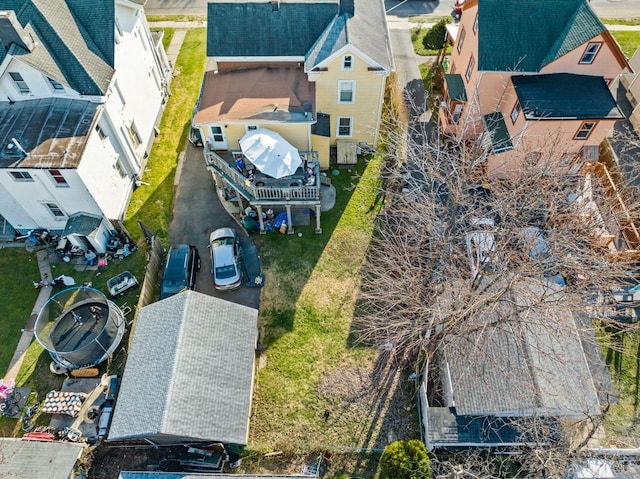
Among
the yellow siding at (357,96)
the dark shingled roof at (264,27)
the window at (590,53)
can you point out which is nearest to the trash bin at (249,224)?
the yellow siding at (357,96)

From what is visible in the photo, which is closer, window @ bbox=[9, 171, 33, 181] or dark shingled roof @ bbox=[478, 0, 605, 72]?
window @ bbox=[9, 171, 33, 181]

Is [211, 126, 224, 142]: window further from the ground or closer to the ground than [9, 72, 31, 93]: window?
closer to the ground

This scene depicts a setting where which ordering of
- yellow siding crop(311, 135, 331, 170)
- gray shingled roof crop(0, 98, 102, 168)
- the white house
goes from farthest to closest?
yellow siding crop(311, 135, 331, 170) → the white house → gray shingled roof crop(0, 98, 102, 168)

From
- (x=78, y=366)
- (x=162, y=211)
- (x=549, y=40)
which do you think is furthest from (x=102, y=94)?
(x=549, y=40)

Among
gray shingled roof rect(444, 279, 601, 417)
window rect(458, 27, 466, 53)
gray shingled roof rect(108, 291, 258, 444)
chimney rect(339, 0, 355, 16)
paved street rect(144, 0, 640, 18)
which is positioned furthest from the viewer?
paved street rect(144, 0, 640, 18)

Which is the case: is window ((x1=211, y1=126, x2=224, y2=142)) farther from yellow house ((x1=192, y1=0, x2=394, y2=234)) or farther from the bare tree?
the bare tree

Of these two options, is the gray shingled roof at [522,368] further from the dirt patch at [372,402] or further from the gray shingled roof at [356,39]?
the gray shingled roof at [356,39]

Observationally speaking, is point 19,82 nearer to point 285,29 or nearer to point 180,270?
point 180,270

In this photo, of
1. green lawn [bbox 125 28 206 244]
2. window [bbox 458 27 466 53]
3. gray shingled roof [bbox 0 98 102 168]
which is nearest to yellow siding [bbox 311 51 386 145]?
window [bbox 458 27 466 53]

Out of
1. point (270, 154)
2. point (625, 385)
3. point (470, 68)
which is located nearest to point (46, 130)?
point (270, 154)
